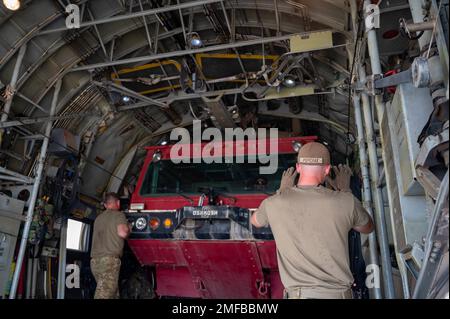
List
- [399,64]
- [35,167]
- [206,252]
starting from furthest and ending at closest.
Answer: [35,167]
[206,252]
[399,64]

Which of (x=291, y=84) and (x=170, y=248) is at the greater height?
(x=291, y=84)

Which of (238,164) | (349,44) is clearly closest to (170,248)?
(238,164)

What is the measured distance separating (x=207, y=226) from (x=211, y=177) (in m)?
0.86

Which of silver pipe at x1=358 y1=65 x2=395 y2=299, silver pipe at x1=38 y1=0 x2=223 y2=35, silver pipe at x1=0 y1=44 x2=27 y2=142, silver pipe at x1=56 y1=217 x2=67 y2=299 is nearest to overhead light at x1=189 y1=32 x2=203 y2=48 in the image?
silver pipe at x1=38 y1=0 x2=223 y2=35

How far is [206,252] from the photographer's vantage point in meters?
4.42

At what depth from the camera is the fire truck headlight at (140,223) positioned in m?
4.56

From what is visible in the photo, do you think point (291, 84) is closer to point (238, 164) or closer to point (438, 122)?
point (238, 164)

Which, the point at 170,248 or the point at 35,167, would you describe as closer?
the point at 170,248

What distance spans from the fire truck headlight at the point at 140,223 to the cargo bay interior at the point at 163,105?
1.0 inches

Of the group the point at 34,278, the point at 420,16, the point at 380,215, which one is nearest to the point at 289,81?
the point at 380,215

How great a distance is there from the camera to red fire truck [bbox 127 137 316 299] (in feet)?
13.8

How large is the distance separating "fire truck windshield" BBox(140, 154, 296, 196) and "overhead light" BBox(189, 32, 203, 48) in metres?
1.60
